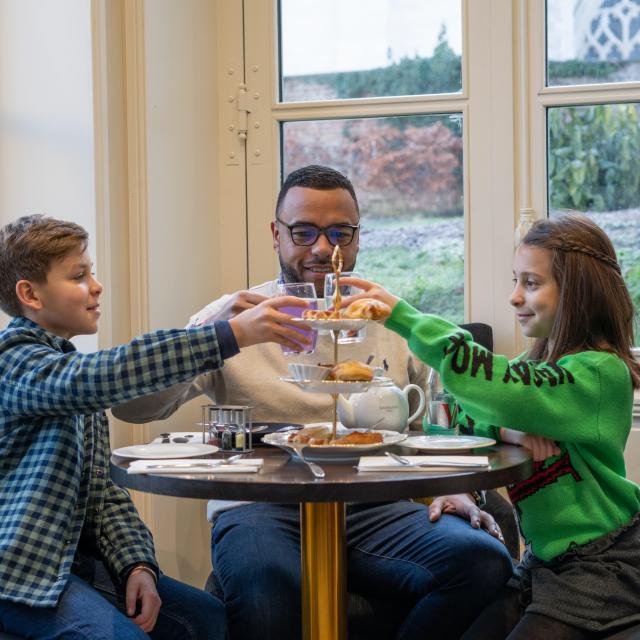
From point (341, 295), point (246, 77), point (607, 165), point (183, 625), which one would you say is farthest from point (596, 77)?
point (183, 625)

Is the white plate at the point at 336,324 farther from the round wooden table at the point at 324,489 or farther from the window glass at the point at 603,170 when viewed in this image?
the window glass at the point at 603,170

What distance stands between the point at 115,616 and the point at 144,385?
1.23 ft

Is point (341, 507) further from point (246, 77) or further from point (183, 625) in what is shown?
point (246, 77)

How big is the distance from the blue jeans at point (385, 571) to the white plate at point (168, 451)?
29 centimetres

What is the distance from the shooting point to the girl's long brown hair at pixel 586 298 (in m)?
1.84

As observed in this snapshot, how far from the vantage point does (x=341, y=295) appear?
174 centimetres

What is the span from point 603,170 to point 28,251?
196 centimetres

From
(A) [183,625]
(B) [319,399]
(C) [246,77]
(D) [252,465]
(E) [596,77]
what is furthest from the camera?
(C) [246,77]

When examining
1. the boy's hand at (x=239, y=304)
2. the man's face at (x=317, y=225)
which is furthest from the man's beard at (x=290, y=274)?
the boy's hand at (x=239, y=304)

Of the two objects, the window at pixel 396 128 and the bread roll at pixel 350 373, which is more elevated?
→ the window at pixel 396 128

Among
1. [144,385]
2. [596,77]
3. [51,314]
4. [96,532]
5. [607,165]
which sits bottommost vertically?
[96,532]

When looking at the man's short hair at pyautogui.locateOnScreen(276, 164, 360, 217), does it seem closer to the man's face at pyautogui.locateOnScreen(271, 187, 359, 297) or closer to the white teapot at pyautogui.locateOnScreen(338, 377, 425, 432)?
the man's face at pyautogui.locateOnScreen(271, 187, 359, 297)

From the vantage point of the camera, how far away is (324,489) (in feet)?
4.53

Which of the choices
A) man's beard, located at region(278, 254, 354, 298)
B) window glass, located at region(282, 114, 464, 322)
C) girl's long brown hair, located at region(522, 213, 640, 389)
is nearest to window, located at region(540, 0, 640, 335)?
window glass, located at region(282, 114, 464, 322)
